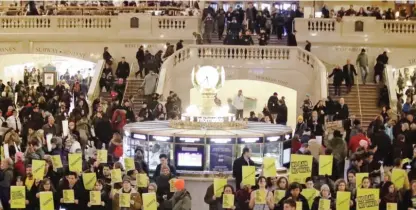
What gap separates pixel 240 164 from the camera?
18125 mm

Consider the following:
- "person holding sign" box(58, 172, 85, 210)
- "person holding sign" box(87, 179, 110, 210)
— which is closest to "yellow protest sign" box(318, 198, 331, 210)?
"person holding sign" box(87, 179, 110, 210)

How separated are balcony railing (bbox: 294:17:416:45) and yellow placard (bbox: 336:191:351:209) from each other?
20308 mm

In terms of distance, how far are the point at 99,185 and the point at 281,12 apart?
2250 cm

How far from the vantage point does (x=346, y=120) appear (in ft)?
84.6

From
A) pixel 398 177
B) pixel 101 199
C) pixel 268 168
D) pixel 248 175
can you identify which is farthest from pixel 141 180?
pixel 398 177

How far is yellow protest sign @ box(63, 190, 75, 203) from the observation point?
16.3 m

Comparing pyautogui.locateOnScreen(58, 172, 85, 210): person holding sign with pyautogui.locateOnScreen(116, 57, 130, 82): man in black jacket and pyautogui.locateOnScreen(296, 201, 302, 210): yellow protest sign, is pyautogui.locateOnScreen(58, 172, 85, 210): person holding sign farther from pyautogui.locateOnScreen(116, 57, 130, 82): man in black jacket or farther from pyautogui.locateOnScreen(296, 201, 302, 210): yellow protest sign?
pyautogui.locateOnScreen(116, 57, 130, 82): man in black jacket

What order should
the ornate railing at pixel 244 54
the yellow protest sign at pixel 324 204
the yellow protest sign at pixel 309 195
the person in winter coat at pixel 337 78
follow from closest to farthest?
the yellow protest sign at pixel 324 204 < the yellow protest sign at pixel 309 195 < the person in winter coat at pixel 337 78 < the ornate railing at pixel 244 54

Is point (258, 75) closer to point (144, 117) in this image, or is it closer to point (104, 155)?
point (144, 117)

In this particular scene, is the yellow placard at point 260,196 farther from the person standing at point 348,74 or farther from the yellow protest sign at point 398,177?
the person standing at point 348,74

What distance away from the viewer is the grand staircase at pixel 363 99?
31.8 metres

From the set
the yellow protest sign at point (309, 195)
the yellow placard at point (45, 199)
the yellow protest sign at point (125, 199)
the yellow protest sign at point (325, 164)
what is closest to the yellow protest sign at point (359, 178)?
the yellow protest sign at point (309, 195)

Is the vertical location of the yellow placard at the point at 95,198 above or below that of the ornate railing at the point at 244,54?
below

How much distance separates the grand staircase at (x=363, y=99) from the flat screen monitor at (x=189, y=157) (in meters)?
12.3
